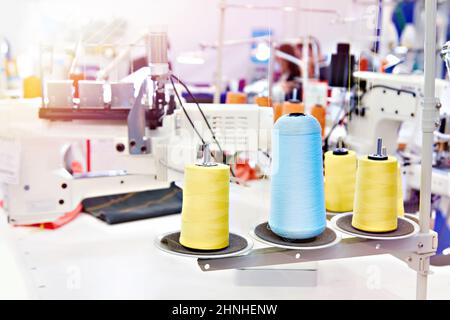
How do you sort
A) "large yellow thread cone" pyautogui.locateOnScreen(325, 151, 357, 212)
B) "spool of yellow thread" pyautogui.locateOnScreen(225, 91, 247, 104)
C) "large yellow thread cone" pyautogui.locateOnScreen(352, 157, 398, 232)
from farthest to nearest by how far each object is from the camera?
"spool of yellow thread" pyautogui.locateOnScreen(225, 91, 247, 104), "large yellow thread cone" pyautogui.locateOnScreen(325, 151, 357, 212), "large yellow thread cone" pyautogui.locateOnScreen(352, 157, 398, 232)

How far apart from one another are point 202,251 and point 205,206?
114mm

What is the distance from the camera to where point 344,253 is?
5.29 ft

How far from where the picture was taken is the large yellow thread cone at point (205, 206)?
58.6 inches

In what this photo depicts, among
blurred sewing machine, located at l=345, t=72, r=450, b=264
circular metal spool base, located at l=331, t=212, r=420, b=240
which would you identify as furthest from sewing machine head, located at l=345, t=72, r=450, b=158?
circular metal spool base, located at l=331, t=212, r=420, b=240

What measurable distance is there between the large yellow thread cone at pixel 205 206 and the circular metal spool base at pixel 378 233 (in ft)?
1.18

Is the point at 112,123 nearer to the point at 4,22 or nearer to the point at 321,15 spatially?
the point at 4,22

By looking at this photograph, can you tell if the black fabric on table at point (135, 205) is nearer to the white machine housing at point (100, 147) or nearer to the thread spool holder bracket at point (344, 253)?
the white machine housing at point (100, 147)

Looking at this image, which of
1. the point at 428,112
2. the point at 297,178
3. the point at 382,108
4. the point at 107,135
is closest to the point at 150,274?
the point at 107,135

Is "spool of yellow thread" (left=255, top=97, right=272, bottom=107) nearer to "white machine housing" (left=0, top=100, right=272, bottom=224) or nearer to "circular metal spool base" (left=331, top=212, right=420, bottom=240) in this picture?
"white machine housing" (left=0, top=100, right=272, bottom=224)

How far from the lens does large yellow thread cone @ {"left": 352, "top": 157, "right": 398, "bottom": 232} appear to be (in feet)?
5.32

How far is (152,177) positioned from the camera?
2.47 meters

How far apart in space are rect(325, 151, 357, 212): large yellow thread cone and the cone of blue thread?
471mm

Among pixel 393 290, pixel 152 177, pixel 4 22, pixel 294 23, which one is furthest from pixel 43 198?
pixel 294 23
